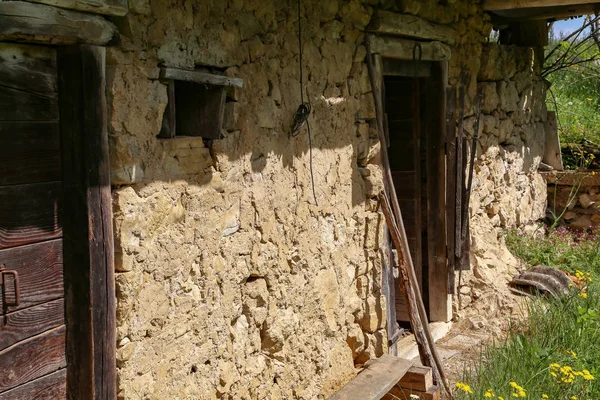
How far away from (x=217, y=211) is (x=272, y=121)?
23.0 inches

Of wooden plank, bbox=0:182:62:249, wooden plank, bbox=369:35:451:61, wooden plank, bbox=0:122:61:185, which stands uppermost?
wooden plank, bbox=369:35:451:61

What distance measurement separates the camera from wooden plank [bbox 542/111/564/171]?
7543 mm

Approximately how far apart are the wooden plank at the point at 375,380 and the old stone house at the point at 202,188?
0.10 m

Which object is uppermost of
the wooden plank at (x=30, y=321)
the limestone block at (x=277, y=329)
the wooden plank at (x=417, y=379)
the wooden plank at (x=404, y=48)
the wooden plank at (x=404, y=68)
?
the wooden plank at (x=404, y=48)

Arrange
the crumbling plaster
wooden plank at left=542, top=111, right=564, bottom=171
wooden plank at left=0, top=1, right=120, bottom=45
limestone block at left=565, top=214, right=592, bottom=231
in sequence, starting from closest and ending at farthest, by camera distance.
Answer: wooden plank at left=0, top=1, right=120, bottom=45, the crumbling plaster, wooden plank at left=542, top=111, right=564, bottom=171, limestone block at left=565, top=214, right=592, bottom=231

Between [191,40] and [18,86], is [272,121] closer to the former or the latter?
[191,40]

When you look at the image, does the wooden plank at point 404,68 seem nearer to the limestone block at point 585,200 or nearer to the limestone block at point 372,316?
the limestone block at point 372,316

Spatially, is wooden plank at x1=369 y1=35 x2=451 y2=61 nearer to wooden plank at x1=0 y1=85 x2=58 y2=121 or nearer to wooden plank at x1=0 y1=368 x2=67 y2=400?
wooden plank at x1=0 y1=85 x2=58 y2=121

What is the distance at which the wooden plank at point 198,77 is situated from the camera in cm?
292

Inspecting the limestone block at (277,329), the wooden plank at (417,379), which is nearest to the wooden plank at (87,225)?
the limestone block at (277,329)


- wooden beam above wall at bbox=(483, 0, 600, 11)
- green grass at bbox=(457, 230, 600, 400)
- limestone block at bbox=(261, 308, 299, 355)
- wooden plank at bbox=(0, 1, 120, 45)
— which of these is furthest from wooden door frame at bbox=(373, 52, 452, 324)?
wooden plank at bbox=(0, 1, 120, 45)

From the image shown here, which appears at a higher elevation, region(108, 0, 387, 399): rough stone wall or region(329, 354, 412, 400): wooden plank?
region(108, 0, 387, 399): rough stone wall

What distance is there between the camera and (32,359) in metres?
2.57

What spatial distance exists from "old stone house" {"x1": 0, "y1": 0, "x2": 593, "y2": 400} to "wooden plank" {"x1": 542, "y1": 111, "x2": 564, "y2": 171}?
2.22 m
